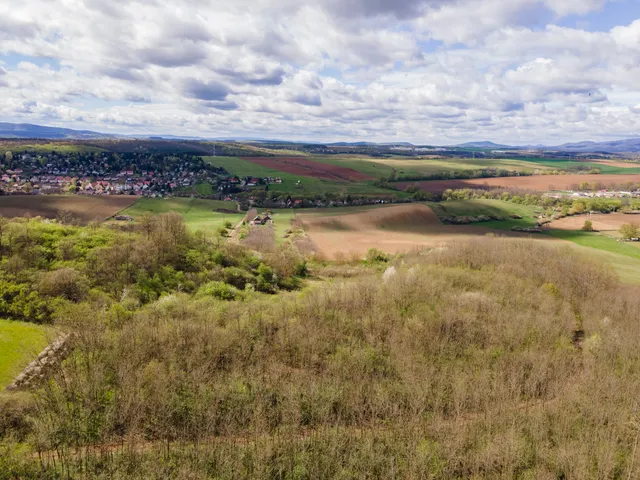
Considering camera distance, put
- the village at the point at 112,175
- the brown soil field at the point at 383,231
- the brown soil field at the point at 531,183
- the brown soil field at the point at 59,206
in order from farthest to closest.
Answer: the brown soil field at the point at 531,183 < the village at the point at 112,175 < the brown soil field at the point at 59,206 < the brown soil field at the point at 383,231

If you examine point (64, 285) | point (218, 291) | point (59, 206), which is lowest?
point (218, 291)

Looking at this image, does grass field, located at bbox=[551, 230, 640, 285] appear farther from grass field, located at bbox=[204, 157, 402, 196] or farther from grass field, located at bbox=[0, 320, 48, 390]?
grass field, located at bbox=[0, 320, 48, 390]

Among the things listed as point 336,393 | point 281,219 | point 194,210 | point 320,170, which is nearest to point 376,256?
point 281,219

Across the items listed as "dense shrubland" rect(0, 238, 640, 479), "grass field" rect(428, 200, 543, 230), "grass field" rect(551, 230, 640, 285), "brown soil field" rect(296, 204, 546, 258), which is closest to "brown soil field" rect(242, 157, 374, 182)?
"grass field" rect(428, 200, 543, 230)

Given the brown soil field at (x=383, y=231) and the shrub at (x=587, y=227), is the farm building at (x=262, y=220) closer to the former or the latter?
the brown soil field at (x=383, y=231)

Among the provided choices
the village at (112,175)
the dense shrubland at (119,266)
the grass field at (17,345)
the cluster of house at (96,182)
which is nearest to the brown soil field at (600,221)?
the dense shrubland at (119,266)

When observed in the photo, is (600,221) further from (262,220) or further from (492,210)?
(262,220)
